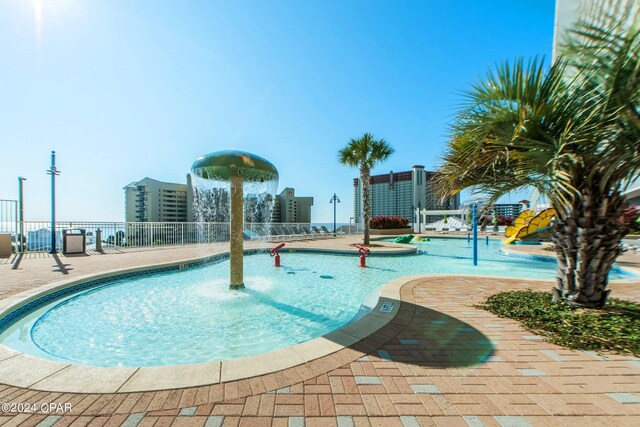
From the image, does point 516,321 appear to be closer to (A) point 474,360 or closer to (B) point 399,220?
(A) point 474,360

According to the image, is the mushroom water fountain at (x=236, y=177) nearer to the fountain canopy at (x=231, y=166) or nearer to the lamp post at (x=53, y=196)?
the fountain canopy at (x=231, y=166)

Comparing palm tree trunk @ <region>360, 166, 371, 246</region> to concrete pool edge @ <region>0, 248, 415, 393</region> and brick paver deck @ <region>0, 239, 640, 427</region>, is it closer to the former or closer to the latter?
brick paver deck @ <region>0, 239, 640, 427</region>

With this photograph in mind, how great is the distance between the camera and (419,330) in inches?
130

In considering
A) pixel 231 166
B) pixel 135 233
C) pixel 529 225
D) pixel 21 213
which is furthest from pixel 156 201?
pixel 529 225

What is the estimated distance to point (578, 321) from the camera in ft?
10.9

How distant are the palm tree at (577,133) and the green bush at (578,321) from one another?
0.24 meters

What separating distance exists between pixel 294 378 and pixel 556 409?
6.61 feet

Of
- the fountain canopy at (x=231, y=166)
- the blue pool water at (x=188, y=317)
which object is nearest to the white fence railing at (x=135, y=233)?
the blue pool water at (x=188, y=317)

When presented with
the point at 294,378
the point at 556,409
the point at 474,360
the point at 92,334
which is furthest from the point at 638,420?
the point at 92,334

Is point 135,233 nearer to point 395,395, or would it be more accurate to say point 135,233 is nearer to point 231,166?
point 231,166

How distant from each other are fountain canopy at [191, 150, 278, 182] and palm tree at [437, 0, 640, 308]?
358cm

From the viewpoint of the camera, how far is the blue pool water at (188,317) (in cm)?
345

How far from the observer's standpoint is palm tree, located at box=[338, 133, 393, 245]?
620 inches

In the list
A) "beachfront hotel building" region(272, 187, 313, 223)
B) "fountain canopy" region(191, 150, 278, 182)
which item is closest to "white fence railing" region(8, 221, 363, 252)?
"fountain canopy" region(191, 150, 278, 182)
